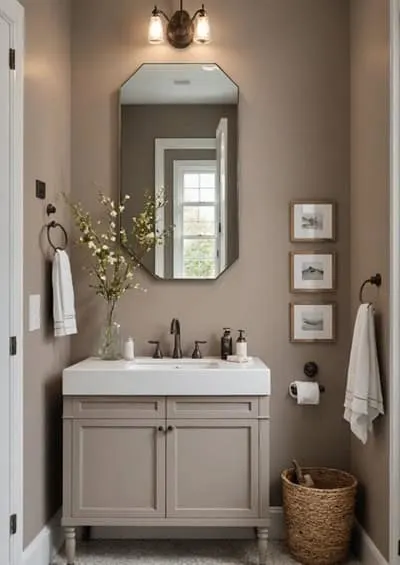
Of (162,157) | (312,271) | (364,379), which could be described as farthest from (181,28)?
(364,379)

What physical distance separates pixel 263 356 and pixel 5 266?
1511 mm

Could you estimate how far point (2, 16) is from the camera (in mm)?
2375

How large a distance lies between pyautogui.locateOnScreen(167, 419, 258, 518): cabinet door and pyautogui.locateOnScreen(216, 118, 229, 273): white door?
2.95 ft

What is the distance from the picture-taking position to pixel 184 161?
3357 mm

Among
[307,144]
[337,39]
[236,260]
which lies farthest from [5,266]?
[337,39]

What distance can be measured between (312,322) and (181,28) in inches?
68.3

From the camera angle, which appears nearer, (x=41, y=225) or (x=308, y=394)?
(x=41, y=225)

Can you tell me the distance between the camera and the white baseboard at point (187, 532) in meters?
3.19

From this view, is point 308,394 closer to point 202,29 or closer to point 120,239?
point 120,239

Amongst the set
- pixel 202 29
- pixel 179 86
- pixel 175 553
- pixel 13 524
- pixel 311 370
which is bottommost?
pixel 175 553

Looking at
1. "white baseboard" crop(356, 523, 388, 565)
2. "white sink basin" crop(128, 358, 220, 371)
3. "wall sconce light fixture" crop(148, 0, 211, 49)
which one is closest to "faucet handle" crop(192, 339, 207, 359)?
"white sink basin" crop(128, 358, 220, 371)

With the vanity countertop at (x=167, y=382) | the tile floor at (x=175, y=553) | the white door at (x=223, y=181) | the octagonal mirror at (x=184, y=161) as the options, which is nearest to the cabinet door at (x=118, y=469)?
the vanity countertop at (x=167, y=382)

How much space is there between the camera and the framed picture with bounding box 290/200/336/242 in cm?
332

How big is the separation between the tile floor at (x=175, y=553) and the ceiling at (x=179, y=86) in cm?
235
